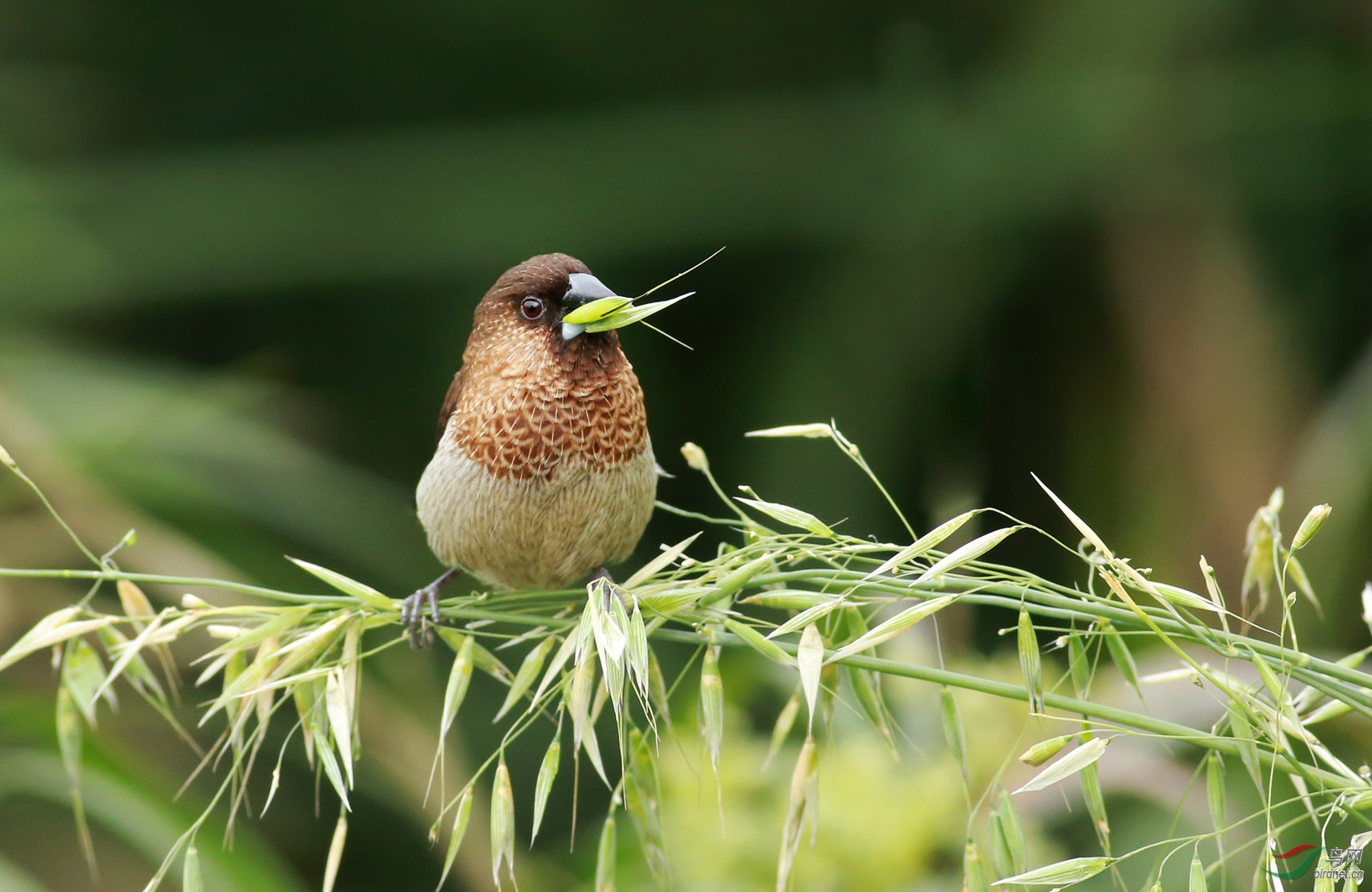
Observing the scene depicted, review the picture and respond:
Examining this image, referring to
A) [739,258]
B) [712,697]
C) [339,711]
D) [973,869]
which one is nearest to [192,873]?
[339,711]

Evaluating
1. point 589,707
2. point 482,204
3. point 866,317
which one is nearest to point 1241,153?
point 866,317

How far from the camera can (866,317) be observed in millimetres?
3650

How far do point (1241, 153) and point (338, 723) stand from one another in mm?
3377

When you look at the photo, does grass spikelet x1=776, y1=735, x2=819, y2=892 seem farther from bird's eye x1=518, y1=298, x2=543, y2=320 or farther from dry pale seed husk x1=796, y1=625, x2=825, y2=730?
bird's eye x1=518, y1=298, x2=543, y2=320

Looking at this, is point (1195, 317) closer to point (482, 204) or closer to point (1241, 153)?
point (1241, 153)

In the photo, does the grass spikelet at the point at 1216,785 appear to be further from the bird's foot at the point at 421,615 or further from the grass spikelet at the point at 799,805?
the bird's foot at the point at 421,615

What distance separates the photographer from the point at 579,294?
1526 mm

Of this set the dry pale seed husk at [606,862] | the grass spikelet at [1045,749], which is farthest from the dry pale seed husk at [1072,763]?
the dry pale seed husk at [606,862]

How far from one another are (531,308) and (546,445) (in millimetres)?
190

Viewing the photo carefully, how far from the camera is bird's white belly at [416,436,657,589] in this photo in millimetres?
1587

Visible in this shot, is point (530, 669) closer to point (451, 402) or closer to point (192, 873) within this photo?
point (192, 873)

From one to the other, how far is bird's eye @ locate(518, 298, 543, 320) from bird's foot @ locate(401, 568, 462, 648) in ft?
1.29

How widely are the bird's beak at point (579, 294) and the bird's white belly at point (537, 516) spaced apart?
18 centimetres

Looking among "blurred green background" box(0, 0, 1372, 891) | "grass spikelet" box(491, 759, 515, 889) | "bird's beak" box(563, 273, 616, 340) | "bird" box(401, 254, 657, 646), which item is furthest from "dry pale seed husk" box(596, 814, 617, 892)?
"blurred green background" box(0, 0, 1372, 891)
